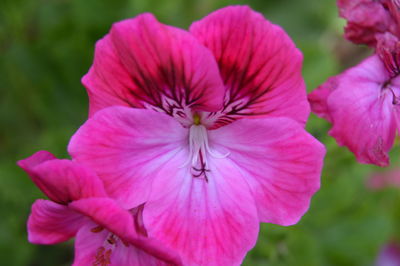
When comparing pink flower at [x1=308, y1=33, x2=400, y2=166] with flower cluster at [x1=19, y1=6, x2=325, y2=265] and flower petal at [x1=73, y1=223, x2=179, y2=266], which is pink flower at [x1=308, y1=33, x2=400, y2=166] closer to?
flower cluster at [x1=19, y1=6, x2=325, y2=265]

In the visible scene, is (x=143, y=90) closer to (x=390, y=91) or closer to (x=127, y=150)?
(x=127, y=150)

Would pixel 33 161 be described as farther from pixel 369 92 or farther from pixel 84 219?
pixel 369 92

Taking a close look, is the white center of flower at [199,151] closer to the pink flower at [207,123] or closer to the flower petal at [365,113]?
the pink flower at [207,123]

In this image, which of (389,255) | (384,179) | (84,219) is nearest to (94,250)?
(84,219)

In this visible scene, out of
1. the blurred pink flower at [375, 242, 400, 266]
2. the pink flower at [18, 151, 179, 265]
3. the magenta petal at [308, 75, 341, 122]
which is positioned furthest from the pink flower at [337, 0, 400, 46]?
the blurred pink flower at [375, 242, 400, 266]

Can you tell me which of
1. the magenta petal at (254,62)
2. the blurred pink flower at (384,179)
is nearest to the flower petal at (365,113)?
the magenta petal at (254,62)
